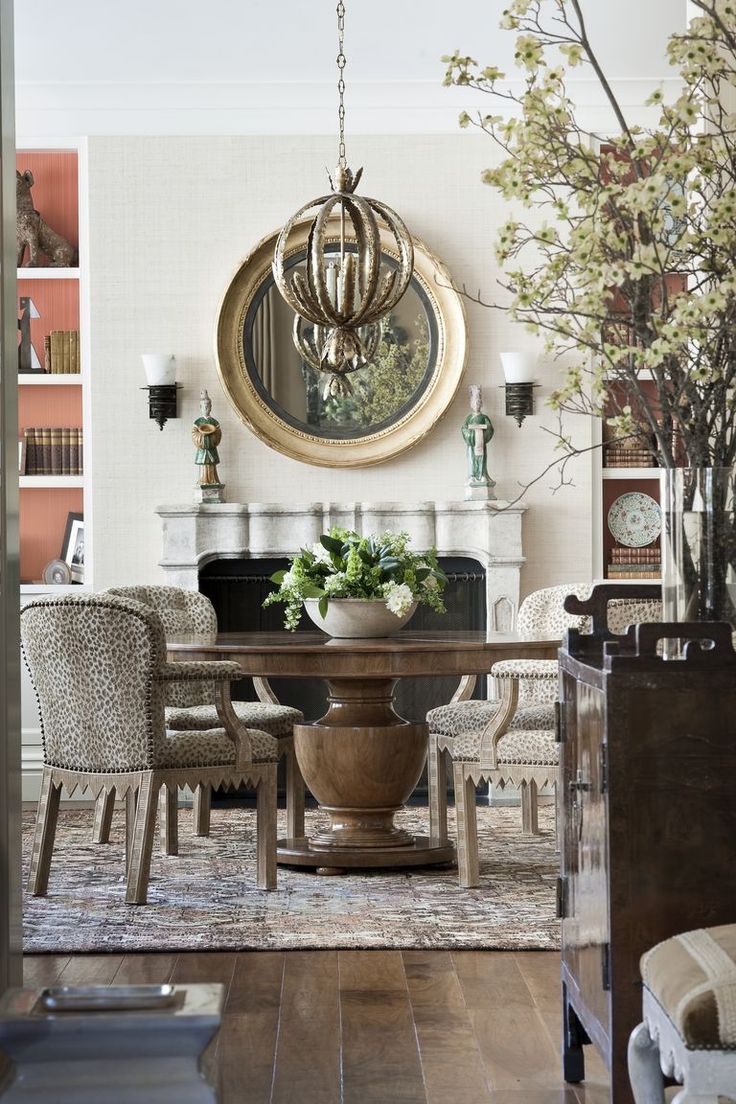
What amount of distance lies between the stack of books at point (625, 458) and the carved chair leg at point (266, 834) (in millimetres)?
2660

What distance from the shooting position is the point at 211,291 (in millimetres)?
6168

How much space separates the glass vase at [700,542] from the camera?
2145mm

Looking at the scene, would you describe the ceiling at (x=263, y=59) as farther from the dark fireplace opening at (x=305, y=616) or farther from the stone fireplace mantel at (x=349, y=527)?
the dark fireplace opening at (x=305, y=616)

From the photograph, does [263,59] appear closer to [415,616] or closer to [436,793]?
[415,616]

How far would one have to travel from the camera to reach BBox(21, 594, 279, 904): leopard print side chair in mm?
3975

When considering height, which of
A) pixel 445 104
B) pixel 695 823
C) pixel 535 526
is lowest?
pixel 695 823

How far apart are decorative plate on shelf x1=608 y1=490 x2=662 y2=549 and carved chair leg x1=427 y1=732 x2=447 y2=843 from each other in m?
1.97

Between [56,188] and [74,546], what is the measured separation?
170cm

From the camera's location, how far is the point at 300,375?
6.17 metres

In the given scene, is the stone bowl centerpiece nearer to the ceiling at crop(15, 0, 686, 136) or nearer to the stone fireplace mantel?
the stone fireplace mantel

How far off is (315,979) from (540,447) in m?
3.37

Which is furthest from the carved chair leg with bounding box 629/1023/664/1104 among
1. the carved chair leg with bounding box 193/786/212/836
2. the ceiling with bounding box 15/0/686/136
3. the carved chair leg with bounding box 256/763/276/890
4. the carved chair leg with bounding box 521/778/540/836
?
the ceiling with bounding box 15/0/686/136

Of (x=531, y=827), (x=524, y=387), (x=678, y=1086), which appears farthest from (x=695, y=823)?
(x=524, y=387)

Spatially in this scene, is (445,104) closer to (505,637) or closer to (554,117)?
(505,637)
